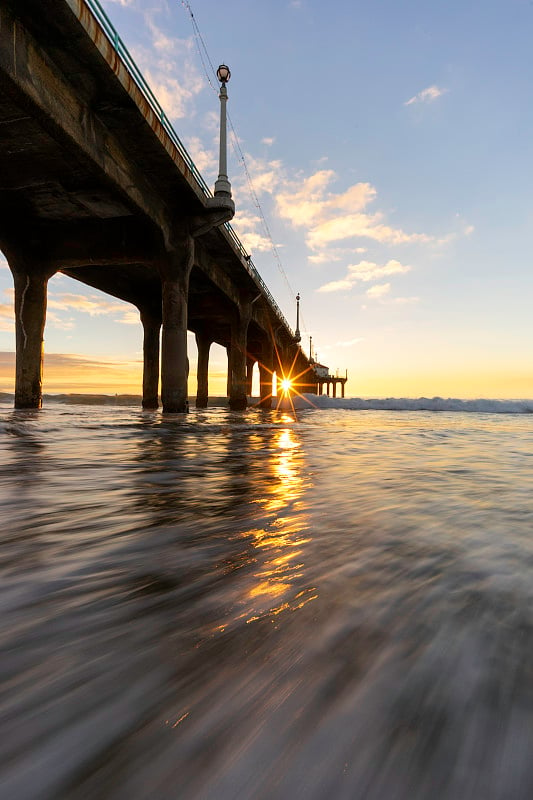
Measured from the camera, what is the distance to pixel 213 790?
2.23 ft

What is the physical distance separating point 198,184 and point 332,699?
16.1 metres

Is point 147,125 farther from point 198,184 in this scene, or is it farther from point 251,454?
point 251,454

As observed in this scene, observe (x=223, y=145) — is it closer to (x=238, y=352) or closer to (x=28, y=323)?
(x=28, y=323)

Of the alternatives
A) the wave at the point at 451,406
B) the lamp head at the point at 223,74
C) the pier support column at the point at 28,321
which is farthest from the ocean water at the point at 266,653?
the wave at the point at 451,406

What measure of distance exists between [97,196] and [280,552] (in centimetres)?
1406

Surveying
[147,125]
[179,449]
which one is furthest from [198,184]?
[179,449]

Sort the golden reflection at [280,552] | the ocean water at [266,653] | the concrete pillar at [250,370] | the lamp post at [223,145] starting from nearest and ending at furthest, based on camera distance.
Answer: the ocean water at [266,653] < the golden reflection at [280,552] < the lamp post at [223,145] < the concrete pillar at [250,370]

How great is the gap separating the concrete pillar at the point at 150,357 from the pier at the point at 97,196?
92 cm

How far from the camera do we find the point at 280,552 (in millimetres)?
1928

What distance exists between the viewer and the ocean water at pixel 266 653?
28.6 inches

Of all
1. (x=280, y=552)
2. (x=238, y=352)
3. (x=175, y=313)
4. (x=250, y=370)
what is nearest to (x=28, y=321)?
(x=175, y=313)

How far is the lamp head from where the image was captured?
16.2 m

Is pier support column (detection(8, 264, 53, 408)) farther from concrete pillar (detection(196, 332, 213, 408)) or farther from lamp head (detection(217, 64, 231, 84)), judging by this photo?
concrete pillar (detection(196, 332, 213, 408))

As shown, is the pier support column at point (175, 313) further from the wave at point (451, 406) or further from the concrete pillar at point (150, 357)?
the wave at point (451, 406)
